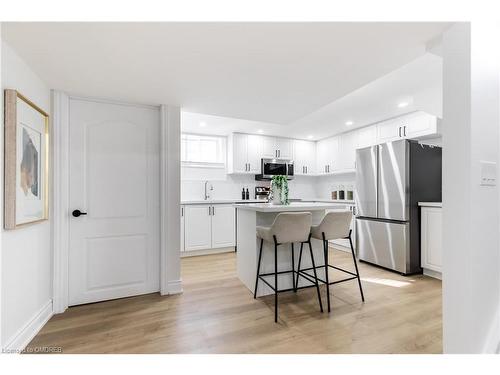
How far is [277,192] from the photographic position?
9.02 feet

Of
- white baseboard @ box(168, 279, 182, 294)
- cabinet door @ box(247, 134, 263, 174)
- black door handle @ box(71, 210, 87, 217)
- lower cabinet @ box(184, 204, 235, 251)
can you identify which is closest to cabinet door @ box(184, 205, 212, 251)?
lower cabinet @ box(184, 204, 235, 251)

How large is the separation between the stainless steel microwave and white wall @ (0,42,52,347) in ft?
11.8

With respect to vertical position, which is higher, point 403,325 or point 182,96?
point 182,96

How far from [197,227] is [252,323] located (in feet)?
8.07

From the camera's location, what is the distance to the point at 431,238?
10.1 ft

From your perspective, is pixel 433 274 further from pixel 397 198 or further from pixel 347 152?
pixel 347 152

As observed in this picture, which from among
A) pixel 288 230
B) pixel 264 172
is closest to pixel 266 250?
pixel 288 230

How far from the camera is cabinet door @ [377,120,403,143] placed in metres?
3.79

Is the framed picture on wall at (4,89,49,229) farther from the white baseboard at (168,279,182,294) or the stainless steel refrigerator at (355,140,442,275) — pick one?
the stainless steel refrigerator at (355,140,442,275)

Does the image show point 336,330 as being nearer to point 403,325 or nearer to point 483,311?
point 403,325

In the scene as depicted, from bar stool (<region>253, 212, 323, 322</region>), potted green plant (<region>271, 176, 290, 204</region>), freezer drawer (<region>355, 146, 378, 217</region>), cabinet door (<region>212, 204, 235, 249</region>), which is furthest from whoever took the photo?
cabinet door (<region>212, 204, 235, 249</region>)

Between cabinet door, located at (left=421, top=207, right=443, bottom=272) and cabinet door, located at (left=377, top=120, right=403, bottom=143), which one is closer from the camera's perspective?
cabinet door, located at (left=421, top=207, right=443, bottom=272)
